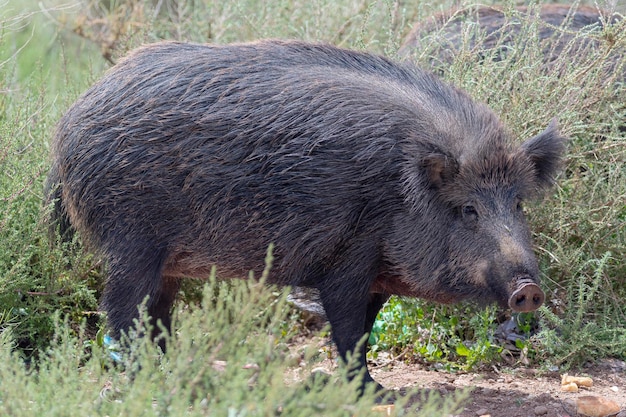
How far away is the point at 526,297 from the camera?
4031mm

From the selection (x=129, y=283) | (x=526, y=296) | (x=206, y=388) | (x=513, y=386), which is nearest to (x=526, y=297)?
(x=526, y=296)

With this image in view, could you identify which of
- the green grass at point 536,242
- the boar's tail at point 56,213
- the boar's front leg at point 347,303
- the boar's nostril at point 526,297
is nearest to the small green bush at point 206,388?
the boar's nostril at point 526,297

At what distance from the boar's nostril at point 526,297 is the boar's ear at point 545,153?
80 cm

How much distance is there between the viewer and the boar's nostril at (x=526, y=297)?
4008 mm

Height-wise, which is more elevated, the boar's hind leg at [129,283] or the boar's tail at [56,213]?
the boar's tail at [56,213]

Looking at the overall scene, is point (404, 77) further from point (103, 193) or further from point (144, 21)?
point (144, 21)

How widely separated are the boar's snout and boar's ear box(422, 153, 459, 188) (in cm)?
62

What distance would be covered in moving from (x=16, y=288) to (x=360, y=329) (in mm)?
1854

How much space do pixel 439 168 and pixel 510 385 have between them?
1.41m

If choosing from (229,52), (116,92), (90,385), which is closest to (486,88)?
(229,52)

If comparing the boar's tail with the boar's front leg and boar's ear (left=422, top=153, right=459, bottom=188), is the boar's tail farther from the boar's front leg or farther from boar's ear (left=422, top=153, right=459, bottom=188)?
boar's ear (left=422, top=153, right=459, bottom=188)

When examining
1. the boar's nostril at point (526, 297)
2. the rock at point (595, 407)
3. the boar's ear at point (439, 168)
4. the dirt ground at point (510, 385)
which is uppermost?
the boar's ear at point (439, 168)

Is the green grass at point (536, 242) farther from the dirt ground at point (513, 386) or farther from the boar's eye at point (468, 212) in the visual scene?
the boar's eye at point (468, 212)

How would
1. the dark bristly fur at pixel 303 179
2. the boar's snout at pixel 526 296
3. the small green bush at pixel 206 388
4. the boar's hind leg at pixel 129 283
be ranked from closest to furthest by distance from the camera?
the small green bush at pixel 206 388
the boar's snout at pixel 526 296
the dark bristly fur at pixel 303 179
the boar's hind leg at pixel 129 283
